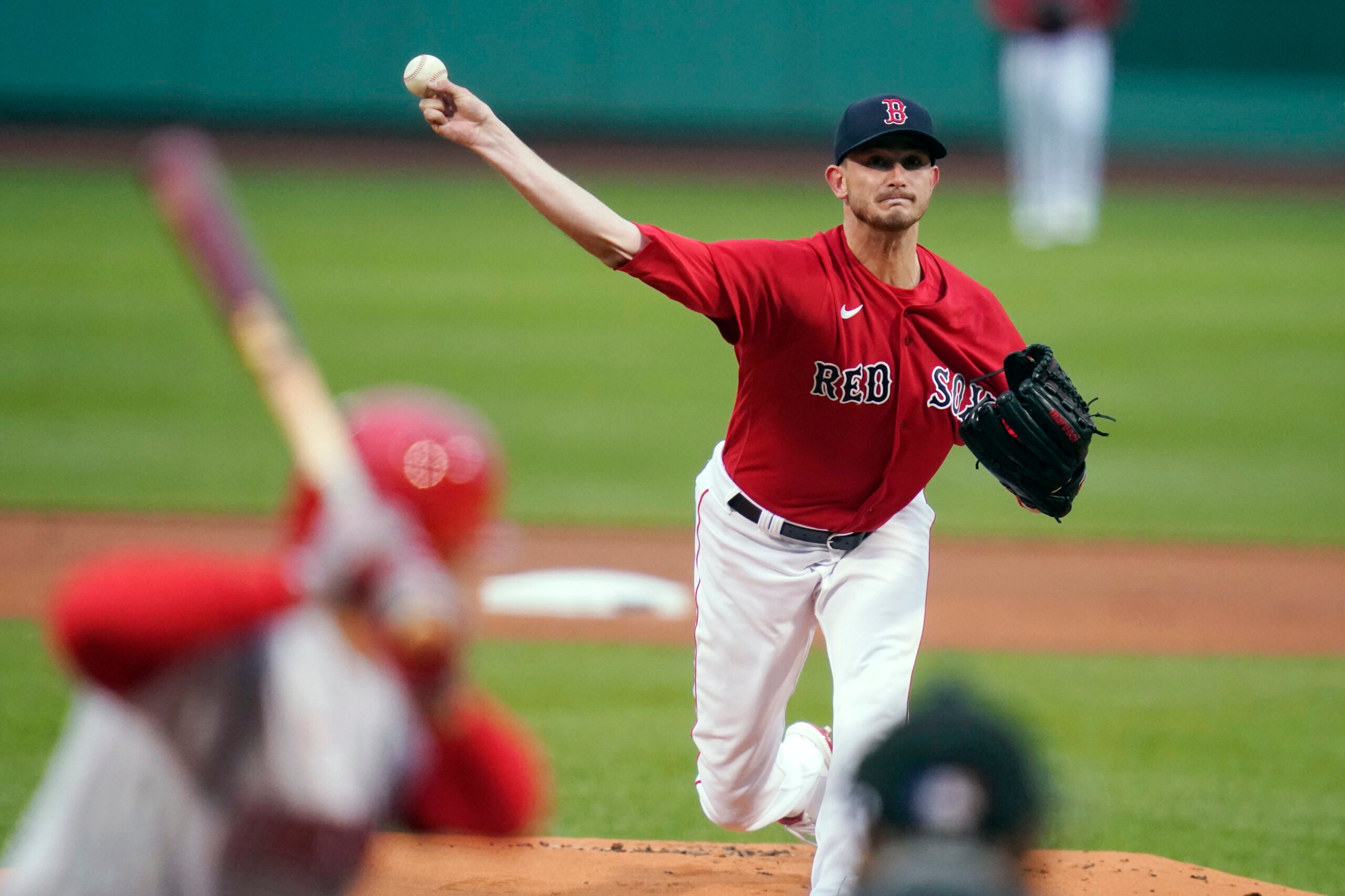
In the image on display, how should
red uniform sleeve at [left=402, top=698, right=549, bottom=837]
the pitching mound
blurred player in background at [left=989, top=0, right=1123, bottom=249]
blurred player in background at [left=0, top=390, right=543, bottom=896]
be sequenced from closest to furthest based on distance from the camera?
blurred player in background at [left=0, top=390, right=543, bottom=896]
red uniform sleeve at [left=402, top=698, right=549, bottom=837]
the pitching mound
blurred player in background at [left=989, top=0, right=1123, bottom=249]

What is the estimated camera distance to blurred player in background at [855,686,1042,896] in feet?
5.70

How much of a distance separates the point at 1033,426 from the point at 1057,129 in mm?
15772

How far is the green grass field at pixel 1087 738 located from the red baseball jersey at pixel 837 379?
0.79 m

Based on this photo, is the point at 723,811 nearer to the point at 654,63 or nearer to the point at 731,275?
the point at 731,275

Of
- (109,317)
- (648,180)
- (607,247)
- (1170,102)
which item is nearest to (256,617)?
(607,247)

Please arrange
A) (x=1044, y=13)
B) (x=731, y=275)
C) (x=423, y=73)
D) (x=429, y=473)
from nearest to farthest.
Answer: (x=429, y=473), (x=423, y=73), (x=731, y=275), (x=1044, y=13)

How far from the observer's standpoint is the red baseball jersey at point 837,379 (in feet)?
13.5

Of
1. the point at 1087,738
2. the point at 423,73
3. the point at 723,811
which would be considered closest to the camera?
the point at 423,73

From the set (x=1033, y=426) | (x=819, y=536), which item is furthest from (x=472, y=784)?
(x=1033, y=426)

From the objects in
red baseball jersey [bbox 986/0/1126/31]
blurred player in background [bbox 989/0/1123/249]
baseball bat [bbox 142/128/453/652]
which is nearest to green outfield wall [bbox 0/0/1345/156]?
blurred player in background [bbox 989/0/1123/249]

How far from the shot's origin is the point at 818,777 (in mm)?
4582

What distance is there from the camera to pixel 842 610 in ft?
13.5

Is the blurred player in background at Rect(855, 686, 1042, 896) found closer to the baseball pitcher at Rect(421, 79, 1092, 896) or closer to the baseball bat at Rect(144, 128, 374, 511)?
the baseball bat at Rect(144, 128, 374, 511)

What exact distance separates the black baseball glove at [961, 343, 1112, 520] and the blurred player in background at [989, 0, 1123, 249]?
15.1 meters
